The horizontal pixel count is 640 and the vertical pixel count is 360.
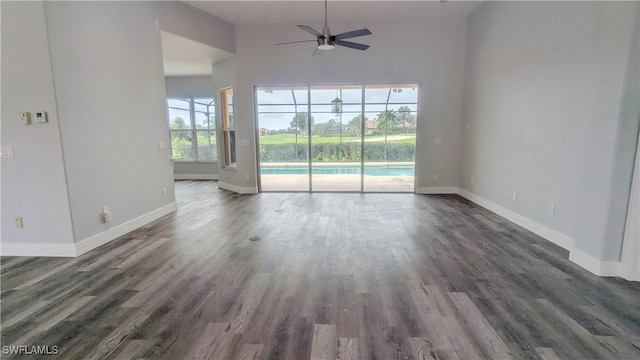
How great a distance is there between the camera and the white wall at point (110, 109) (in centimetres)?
310

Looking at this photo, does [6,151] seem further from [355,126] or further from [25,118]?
[355,126]

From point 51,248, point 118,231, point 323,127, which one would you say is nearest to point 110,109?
point 118,231

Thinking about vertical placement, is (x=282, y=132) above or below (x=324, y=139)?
above

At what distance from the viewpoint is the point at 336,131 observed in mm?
6828

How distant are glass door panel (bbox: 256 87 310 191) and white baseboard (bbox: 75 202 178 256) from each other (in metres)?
2.50

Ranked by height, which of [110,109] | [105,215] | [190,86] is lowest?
[105,215]

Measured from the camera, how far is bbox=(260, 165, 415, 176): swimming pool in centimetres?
705

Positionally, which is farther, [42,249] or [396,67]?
[396,67]

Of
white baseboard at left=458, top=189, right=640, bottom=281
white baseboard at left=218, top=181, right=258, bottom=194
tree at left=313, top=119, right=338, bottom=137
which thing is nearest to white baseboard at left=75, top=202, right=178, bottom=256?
white baseboard at left=218, top=181, right=258, bottom=194

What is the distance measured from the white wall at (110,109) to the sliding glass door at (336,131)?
2.48 m

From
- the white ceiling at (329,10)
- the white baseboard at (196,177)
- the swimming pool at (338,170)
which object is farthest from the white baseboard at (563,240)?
the white baseboard at (196,177)

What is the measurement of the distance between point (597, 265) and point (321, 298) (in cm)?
253

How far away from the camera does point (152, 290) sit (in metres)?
2.48

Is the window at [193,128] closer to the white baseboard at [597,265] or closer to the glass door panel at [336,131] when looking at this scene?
the glass door panel at [336,131]
